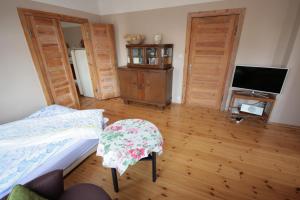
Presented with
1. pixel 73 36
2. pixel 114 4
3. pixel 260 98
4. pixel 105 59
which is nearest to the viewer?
pixel 260 98

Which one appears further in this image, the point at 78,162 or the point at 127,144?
the point at 78,162

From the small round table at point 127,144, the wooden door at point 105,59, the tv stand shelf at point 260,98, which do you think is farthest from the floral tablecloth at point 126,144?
the wooden door at point 105,59

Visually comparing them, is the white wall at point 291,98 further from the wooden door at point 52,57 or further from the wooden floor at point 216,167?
the wooden door at point 52,57

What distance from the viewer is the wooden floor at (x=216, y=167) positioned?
1.54 metres

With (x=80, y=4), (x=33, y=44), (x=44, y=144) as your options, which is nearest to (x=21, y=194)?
(x=44, y=144)

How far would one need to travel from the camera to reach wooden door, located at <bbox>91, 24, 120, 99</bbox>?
3.55 m

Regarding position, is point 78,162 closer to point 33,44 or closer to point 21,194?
point 21,194

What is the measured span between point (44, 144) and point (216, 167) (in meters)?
2.11

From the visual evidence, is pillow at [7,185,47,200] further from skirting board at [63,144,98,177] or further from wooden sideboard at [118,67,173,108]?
wooden sideboard at [118,67,173,108]

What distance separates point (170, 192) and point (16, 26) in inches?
129

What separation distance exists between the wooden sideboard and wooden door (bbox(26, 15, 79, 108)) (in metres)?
1.19

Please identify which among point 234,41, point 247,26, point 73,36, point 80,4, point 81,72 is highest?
point 80,4

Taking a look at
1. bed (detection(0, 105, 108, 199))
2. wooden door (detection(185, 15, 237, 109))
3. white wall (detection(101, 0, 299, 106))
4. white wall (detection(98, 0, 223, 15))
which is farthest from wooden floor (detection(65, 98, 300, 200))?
white wall (detection(98, 0, 223, 15))

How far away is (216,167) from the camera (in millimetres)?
1842
